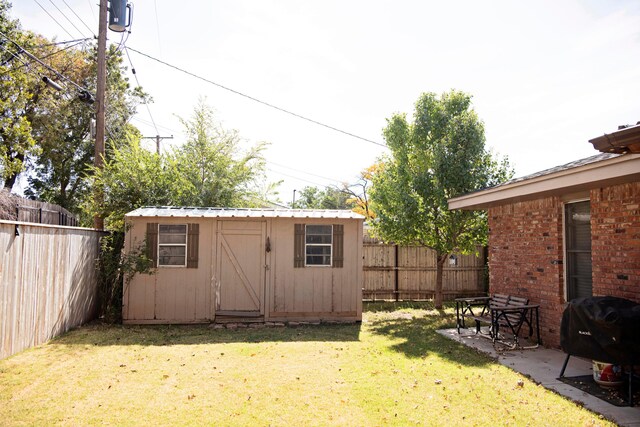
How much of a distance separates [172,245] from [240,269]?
62.9 inches

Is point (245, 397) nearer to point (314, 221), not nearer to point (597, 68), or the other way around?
point (314, 221)

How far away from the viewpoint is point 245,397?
15.4ft

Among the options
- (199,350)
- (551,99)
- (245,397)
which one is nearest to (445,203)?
(551,99)

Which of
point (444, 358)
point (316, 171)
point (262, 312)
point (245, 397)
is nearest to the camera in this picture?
point (245, 397)

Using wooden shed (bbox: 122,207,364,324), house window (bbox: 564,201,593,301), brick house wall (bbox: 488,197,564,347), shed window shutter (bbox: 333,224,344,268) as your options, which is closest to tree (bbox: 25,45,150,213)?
wooden shed (bbox: 122,207,364,324)

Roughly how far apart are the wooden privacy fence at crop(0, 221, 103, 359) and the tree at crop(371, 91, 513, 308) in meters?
7.28

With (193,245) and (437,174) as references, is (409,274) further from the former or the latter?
(193,245)

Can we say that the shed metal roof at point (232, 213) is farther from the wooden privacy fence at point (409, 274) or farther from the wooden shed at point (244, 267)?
the wooden privacy fence at point (409, 274)

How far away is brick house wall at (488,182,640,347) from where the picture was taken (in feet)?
17.9

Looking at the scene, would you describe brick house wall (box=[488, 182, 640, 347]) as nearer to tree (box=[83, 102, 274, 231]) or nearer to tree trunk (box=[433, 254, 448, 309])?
tree trunk (box=[433, 254, 448, 309])

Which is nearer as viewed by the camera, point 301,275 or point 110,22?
point 301,275

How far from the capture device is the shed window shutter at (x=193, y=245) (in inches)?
364

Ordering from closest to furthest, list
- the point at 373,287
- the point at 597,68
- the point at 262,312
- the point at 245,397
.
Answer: the point at 245,397 → the point at 597,68 → the point at 262,312 → the point at 373,287

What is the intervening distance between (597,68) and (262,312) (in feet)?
28.3
